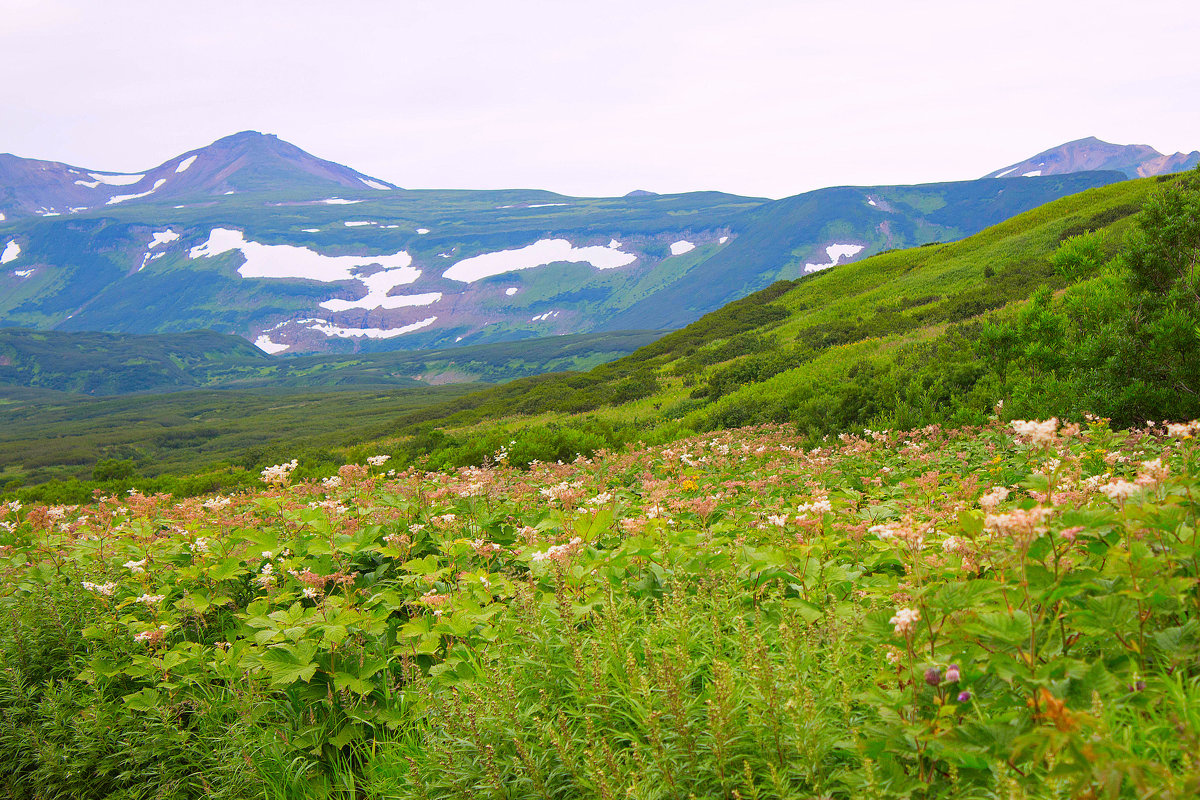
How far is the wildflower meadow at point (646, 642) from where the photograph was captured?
6.71 ft

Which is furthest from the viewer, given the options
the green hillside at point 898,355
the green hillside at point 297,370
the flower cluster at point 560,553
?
the green hillside at point 297,370

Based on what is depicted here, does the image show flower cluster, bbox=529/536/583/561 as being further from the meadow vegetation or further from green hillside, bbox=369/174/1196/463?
green hillside, bbox=369/174/1196/463

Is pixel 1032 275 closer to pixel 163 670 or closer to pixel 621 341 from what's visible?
pixel 163 670

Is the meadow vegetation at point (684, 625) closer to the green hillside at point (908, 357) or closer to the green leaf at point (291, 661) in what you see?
the green leaf at point (291, 661)

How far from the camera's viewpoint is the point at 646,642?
9.48 ft

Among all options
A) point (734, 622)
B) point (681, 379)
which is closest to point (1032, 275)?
point (681, 379)

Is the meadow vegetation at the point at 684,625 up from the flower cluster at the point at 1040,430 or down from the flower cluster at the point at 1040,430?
down

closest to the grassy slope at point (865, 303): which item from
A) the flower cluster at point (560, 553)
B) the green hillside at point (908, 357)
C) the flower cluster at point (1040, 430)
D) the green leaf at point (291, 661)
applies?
the green hillside at point (908, 357)

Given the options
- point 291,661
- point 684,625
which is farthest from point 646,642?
point 291,661

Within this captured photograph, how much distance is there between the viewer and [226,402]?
4761 inches

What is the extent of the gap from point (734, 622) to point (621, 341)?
16409 centimetres

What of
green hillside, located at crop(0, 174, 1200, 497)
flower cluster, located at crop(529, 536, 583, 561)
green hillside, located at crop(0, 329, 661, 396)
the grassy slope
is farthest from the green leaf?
green hillside, located at crop(0, 329, 661, 396)

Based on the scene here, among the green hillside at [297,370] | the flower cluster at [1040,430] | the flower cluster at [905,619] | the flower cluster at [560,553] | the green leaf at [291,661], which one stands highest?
the flower cluster at [1040,430]

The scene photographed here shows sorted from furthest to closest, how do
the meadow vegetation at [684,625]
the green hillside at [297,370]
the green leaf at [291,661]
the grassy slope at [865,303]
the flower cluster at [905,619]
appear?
the green hillside at [297,370] < the grassy slope at [865,303] < the green leaf at [291,661] < the meadow vegetation at [684,625] < the flower cluster at [905,619]
